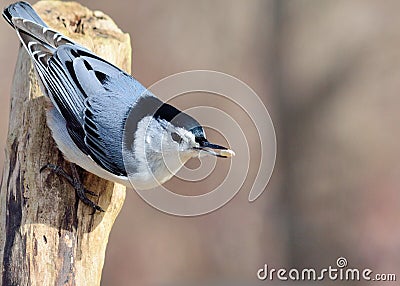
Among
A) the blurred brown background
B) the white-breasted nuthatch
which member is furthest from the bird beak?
the blurred brown background

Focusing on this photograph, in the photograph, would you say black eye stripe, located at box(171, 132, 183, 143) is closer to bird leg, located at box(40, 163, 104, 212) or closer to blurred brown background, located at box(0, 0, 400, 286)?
bird leg, located at box(40, 163, 104, 212)

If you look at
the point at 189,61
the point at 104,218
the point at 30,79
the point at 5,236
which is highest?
the point at 189,61

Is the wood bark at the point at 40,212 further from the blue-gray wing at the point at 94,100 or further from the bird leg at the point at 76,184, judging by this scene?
the blue-gray wing at the point at 94,100

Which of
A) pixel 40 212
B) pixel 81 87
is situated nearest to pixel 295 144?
pixel 81 87

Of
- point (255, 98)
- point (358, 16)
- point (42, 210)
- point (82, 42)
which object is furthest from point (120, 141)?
point (358, 16)

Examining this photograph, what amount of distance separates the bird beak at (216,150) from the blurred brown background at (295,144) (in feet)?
8.54

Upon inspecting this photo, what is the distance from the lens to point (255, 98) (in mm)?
5422

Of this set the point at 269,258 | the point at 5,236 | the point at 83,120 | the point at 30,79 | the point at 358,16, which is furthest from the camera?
the point at 358,16

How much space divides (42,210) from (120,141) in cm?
40

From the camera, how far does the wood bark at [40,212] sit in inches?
99.7

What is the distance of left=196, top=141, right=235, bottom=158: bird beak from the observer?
8.32 feet

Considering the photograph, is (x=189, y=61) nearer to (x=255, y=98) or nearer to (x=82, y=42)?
(x=255, y=98)

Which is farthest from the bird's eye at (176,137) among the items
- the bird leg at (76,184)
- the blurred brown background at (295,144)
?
the blurred brown background at (295,144)

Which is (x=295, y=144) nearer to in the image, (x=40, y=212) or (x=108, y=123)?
(x=108, y=123)
